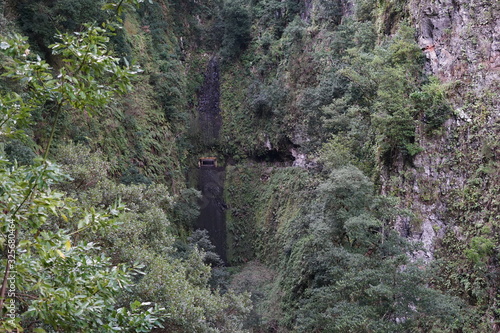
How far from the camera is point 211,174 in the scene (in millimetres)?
26266

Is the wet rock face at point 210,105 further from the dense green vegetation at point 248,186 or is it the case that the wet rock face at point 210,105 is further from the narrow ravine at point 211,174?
the dense green vegetation at point 248,186

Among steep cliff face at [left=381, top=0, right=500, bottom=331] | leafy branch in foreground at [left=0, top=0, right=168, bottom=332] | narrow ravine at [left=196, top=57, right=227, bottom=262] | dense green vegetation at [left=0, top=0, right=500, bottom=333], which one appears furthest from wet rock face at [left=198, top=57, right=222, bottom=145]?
leafy branch in foreground at [left=0, top=0, right=168, bottom=332]

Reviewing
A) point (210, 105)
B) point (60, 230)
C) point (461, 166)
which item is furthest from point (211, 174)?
point (60, 230)

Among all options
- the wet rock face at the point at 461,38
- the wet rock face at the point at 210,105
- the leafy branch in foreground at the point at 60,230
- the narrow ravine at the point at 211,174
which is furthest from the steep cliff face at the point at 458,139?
the wet rock face at the point at 210,105

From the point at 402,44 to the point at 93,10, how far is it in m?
11.2

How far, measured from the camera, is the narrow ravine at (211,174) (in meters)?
23.3

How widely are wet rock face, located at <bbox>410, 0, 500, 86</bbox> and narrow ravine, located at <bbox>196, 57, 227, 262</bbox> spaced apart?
49.9 feet

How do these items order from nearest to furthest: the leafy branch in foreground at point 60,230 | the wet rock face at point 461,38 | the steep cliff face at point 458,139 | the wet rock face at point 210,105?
the leafy branch in foreground at point 60,230 → the steep cliff face at point 458,139 → the wet rock face at point 461,38 → the wet rock face at point 210,105

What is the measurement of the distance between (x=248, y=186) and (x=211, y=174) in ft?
8.86

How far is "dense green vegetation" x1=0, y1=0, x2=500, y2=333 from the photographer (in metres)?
3.04

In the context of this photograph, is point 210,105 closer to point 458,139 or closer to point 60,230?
point 458,139

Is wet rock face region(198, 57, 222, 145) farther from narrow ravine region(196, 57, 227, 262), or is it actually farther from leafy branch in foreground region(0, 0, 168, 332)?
leafy branch in foreground region(0, 0, 168, 332)

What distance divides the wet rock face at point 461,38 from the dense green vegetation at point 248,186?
0.49 meters

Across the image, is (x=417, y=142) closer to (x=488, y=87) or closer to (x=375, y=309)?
(x=488, y=87)
